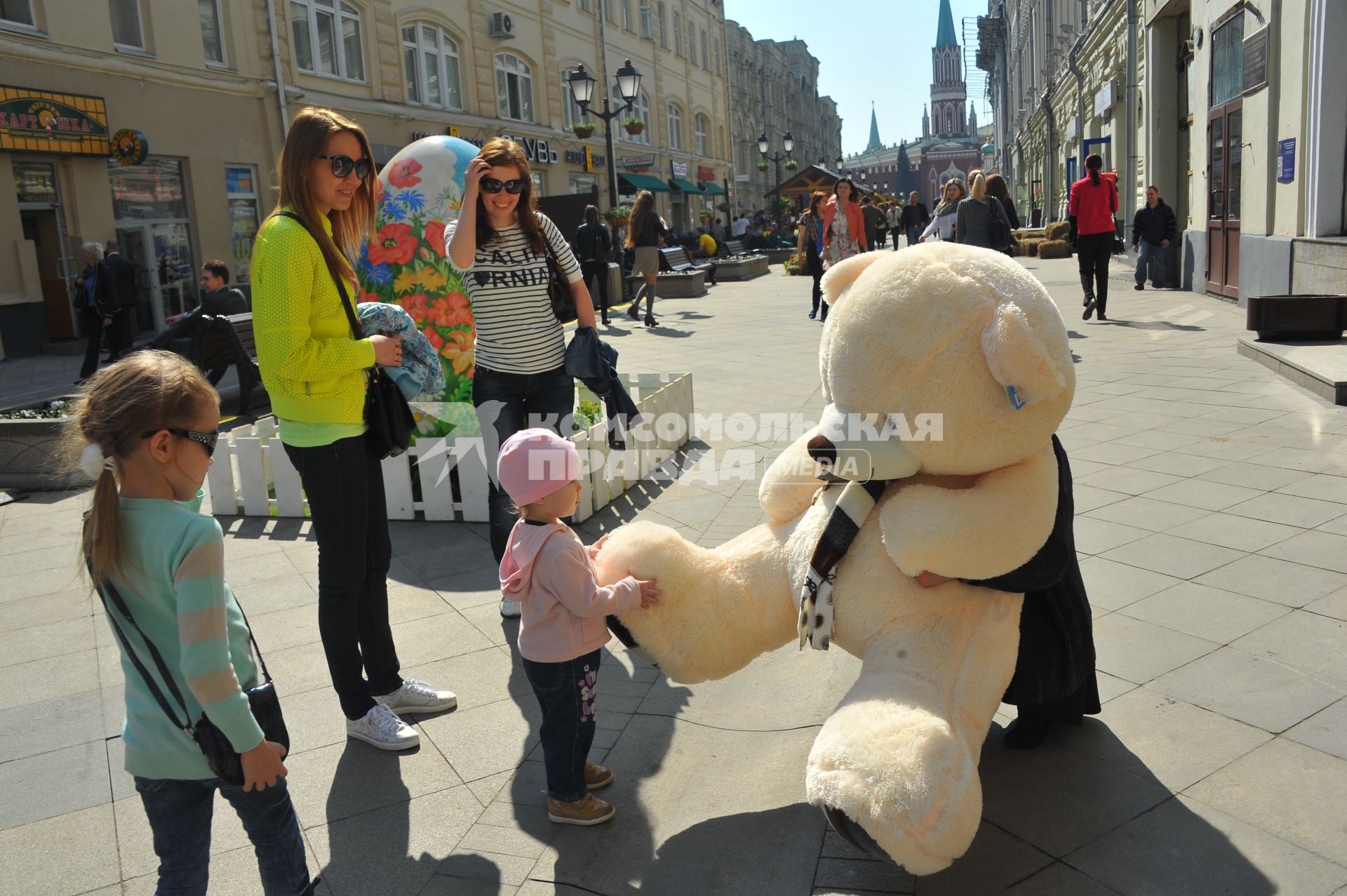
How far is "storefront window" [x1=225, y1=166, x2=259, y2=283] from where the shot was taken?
64.6ft

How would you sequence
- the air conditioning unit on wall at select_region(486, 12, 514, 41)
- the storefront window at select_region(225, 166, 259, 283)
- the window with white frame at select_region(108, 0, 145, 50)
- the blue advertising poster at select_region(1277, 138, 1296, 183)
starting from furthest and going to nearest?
the air conditioning unit on wall at select_region(486, 12, 514, 41), the storefront window at select_region(225, 166, 259, 283), the window with white frame at select_region(108, 0, 145, 50), the blue advertising poster at select_region(1277, 138, 1296, 183)

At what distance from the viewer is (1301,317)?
9219mm

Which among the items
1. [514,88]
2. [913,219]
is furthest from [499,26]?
[913,219]

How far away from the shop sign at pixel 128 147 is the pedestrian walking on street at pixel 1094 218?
567 inches

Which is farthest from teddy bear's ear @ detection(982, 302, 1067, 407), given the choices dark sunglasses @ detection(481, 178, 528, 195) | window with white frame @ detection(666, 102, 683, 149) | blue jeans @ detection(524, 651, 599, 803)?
window with white frame @ detection(666, 102, 683, 149)

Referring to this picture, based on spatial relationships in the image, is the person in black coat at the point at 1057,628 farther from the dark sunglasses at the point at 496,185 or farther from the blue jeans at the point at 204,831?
the dark sunglasses at the point at 496,185

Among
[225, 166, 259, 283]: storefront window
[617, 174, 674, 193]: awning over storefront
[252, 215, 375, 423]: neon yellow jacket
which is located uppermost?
[617, 174, 674, 193]: awning over storefront

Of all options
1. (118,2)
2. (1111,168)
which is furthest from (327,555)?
(1111,168)

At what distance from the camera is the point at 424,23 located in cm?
2495

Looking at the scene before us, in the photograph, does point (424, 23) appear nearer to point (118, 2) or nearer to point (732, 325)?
point (118, 2)

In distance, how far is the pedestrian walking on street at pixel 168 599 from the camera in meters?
2.07

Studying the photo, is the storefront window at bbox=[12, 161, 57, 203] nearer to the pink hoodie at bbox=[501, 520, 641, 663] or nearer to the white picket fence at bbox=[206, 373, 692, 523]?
the white picket fence at bbox=[206, 373, 692, 523]

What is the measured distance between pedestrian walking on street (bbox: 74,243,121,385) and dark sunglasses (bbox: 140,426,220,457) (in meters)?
13.0

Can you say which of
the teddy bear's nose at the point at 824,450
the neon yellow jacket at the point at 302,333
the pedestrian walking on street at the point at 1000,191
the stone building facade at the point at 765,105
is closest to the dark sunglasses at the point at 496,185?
the neon yellow jacket at the point at 302,333
